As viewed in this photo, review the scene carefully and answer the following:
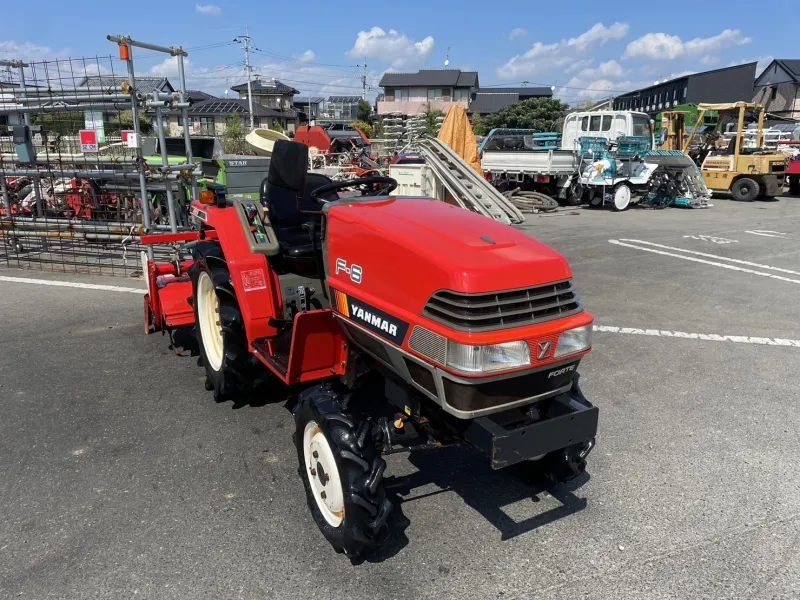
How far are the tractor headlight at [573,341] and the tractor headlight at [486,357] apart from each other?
0.60ft

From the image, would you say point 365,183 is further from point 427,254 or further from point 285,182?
point 427,254

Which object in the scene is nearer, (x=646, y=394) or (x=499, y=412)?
(x=499, y=412)

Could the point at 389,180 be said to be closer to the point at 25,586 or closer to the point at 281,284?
the point at 281,284

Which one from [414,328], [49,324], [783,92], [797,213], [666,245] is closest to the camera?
[414,328]

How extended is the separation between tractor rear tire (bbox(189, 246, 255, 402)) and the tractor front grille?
5.60 feet

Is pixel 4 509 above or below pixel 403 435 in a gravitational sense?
below

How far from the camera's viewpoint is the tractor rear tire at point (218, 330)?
351 cm

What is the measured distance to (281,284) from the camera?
11.4 ft

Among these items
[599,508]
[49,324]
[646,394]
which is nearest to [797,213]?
[646,394]

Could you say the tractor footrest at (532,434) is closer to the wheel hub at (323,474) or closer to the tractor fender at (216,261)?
the wheel hub at (323,474)

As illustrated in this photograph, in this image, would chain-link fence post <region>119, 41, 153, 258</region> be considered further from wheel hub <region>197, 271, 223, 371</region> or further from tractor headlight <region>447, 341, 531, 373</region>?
tractor headlight <region>447, 341, 531, 373</region>

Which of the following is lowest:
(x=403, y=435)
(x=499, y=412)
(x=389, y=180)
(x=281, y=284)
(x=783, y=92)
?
(x=403, y=435)

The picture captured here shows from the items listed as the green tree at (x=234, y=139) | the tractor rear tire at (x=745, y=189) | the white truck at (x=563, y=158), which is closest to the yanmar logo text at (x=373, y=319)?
the white truck at (x=563, y=158)

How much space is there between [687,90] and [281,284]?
47.7 metres
